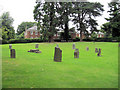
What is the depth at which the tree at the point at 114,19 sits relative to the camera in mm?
8672

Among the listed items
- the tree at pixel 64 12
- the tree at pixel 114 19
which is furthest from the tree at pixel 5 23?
the tree at pixel 64 12

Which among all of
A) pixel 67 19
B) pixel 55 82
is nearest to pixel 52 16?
pixel 67 19

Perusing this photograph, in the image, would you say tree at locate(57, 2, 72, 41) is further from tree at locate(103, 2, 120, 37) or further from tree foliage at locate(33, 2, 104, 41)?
tree at locate(103, 2, 120, 37)

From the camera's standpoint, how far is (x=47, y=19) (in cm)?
3078

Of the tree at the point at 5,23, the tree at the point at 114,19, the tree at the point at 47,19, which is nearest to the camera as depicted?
the tree at the point at 5,23

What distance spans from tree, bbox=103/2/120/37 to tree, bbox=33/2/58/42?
21.2 meters

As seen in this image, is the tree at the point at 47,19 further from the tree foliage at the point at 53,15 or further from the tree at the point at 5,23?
the tree at the point at 5,23

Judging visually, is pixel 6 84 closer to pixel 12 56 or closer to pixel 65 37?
pixel 12 56

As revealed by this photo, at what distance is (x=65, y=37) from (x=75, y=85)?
108ft

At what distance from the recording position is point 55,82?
4359 millimetres

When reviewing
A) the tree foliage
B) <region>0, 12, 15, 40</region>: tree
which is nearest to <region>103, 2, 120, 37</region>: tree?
<region>0, 12, 15, 40</region>: tree

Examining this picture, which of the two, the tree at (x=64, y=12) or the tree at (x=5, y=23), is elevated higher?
the tree at (x=64, y=12)

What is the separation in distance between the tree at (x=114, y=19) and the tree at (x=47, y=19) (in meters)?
21.2

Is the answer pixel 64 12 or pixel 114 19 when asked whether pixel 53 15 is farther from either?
pixel 114 19
